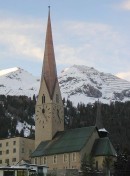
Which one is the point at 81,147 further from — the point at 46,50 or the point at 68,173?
the point at 46,50

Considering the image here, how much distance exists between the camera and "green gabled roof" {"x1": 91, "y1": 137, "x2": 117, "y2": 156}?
292ft

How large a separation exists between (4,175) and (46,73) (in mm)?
40003

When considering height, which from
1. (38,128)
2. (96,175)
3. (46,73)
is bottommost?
(96,175)

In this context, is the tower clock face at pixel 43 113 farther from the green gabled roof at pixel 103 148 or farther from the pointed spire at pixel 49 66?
the green gabled roof at pixel 103 148

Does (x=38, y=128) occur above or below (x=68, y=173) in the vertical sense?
above

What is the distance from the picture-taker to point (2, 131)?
173125 mm

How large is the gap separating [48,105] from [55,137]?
22.6ft

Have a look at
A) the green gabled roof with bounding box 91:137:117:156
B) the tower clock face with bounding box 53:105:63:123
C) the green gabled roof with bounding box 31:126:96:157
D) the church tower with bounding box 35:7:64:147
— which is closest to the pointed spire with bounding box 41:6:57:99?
the church tower with bounding box 35:7:64:147

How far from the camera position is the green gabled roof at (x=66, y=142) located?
92.6 meters

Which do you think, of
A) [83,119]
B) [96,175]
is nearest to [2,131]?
[83,119]

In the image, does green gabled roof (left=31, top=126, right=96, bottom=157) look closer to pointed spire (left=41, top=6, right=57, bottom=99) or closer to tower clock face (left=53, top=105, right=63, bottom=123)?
tower clock face (left=53, top=105, right=63, bottom=123)

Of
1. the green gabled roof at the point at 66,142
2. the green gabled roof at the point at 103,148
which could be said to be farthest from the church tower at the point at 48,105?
the green gabled roof at the point at 103,148

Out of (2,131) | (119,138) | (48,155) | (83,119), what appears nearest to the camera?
(48,155)

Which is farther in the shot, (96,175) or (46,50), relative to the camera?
(46,50)
